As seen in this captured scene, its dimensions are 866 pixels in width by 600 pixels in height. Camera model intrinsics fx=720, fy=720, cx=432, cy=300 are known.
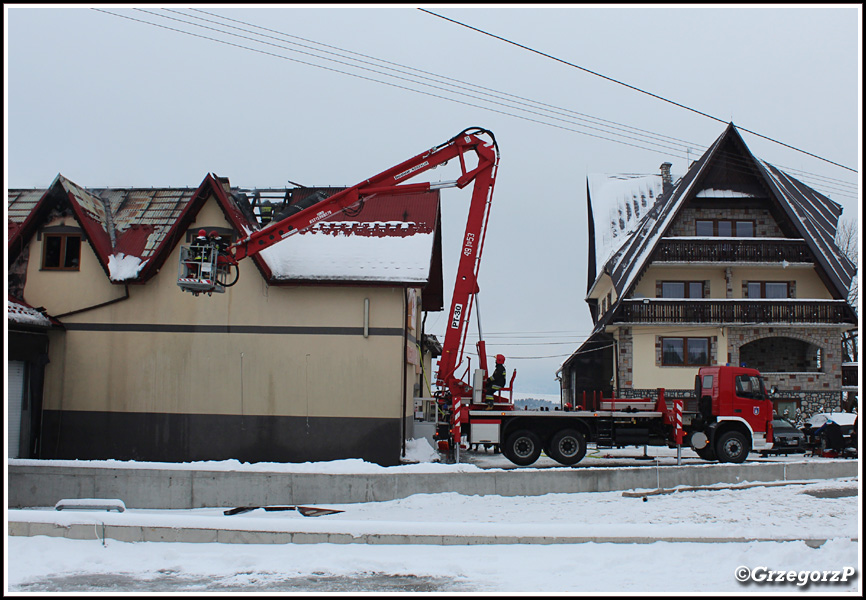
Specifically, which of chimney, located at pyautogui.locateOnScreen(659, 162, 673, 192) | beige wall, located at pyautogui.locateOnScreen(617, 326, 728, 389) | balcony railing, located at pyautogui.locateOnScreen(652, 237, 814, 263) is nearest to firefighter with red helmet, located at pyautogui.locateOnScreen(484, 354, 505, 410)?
beige wall, located at pyautogui.locateOnScreen(617, 326, 728, 389)

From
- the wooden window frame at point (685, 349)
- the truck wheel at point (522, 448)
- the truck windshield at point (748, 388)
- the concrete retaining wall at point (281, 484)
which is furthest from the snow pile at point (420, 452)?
the wooden window frame at point (685, 349)

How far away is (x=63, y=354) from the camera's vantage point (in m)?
19.0

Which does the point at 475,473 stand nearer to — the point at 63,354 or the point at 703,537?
the point at 703,537

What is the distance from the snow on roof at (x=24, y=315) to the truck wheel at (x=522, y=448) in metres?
12.2

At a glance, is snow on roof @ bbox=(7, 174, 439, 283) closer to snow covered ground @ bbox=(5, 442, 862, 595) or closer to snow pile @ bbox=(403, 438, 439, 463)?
snow pile @ bbox=(403, 438, 439, 463)

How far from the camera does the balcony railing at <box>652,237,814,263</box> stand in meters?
34.2

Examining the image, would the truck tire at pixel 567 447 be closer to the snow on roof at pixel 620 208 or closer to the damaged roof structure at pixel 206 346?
the damaged roof structure at pixel 206 346

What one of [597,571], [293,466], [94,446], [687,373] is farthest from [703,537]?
[687,373]

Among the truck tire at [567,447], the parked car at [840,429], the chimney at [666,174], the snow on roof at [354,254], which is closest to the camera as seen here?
the truck tire at [567,447]

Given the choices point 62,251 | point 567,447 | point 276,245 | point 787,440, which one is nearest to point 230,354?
point 276,245

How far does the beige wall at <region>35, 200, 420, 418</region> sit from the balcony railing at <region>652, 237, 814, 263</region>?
19810 millimetres

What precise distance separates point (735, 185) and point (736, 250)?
3.44 metres

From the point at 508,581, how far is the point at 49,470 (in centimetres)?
1202

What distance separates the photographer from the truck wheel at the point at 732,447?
19.1 m
